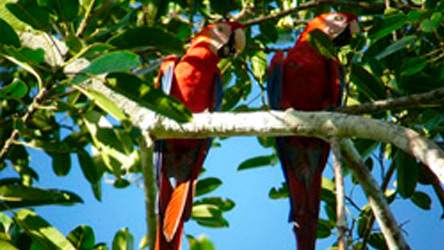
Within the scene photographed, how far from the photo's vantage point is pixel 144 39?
5.66 feet

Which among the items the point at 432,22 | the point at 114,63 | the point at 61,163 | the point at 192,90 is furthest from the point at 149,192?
the point at 432,22

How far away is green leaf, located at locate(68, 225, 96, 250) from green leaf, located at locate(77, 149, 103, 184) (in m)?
0.73

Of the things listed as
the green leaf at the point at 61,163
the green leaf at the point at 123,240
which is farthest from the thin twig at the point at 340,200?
the green leaf at the point at 61,163

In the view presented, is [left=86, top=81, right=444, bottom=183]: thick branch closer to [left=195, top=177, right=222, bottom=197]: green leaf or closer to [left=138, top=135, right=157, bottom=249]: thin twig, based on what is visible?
[left=138, top=135, right=157, bottom=249]: thin twig

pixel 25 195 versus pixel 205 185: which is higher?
pixel 205 185

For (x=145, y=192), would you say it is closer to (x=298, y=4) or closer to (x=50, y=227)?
(x=50, y=227)

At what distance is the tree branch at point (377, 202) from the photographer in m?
1.53

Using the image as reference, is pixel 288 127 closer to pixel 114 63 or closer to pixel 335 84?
pixel 114 63

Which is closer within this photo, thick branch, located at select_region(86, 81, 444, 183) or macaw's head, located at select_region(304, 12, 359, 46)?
thick branch, located at select_region(86, 81, 444, 183)

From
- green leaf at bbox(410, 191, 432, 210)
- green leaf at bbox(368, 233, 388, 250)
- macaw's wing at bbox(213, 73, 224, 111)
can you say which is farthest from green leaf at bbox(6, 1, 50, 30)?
green leaf at bbox(410, 191, 432, 210)

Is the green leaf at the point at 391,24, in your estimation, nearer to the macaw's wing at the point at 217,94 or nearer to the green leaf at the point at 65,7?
the macaw's wing at the point at 217,94

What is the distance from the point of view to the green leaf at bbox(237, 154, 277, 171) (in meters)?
3.20

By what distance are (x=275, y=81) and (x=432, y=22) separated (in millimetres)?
821

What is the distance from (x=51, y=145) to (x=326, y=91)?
129 centimetres
